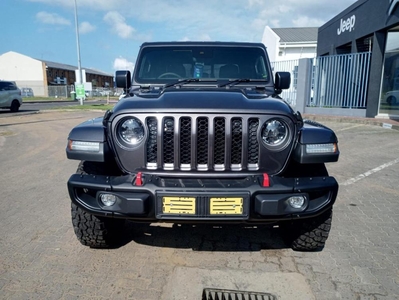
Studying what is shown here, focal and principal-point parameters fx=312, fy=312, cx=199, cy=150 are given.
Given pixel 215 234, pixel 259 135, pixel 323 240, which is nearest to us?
pixel 259 135

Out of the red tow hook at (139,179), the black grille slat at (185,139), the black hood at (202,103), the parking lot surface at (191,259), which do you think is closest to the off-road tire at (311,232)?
the parking lot surface at (191,259)

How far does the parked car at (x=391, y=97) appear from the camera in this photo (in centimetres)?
1173

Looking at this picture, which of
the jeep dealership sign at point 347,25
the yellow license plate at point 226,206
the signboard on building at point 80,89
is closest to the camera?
the yellow license plate at point 226,206

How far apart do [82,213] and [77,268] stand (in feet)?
1.53

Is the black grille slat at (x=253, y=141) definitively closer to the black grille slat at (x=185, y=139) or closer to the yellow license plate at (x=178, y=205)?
the black grille slat at (x=185, y=139)

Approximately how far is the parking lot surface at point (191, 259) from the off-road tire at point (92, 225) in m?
0.14

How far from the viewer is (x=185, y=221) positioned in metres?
2.34

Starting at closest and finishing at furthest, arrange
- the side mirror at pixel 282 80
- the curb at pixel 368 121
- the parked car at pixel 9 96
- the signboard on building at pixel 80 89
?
the side mirror at pixel 282 80
the curb at pixel 368 121
the parked car at pixel 9 96
the signboard on building at pixel 80 89

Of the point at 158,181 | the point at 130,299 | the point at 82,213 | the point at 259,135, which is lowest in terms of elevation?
the point at 130,299

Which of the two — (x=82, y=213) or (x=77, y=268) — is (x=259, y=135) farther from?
(x=77, y=268)

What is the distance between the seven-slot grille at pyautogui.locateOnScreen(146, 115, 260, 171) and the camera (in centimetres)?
242

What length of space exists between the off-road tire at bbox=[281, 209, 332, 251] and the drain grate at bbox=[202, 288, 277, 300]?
2.44 feet

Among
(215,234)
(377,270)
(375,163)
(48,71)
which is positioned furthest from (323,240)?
(48,71)

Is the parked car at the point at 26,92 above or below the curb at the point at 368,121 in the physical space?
above
